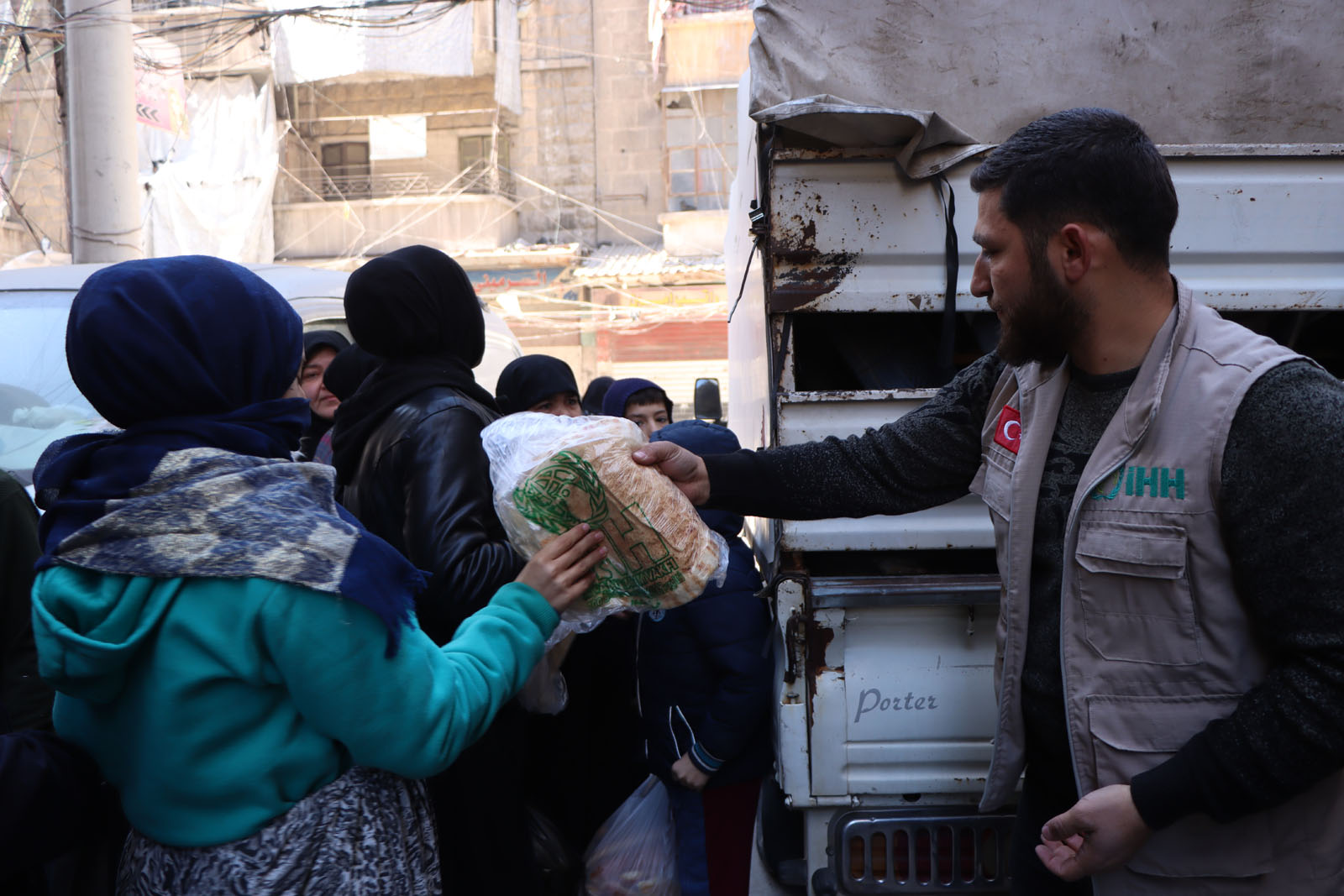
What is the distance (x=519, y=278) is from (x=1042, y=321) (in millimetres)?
17288

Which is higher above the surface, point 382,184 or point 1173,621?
point 382,184

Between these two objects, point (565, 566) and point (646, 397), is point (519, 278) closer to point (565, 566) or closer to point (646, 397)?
point (646, 397)

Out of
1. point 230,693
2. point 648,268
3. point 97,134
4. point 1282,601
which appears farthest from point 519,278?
point 1282,601

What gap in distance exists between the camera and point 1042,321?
1635 mm

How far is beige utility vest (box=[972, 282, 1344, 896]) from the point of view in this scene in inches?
57.2

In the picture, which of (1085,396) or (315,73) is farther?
(315,73)

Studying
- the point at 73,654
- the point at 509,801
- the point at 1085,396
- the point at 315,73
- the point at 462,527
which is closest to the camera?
the point at 73,654

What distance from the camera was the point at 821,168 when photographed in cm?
247

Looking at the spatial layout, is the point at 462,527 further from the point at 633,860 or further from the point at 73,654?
the point at 633,860

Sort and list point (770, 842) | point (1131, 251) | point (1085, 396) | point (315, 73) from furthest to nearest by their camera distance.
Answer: point (315, 73) → point (770, 842) → point (1085, 396) → point (1131, 251)

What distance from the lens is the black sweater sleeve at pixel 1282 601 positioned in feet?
4.44

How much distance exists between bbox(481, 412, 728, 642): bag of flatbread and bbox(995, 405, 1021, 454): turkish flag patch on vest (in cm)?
59

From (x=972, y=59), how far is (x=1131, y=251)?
1563 millimetres

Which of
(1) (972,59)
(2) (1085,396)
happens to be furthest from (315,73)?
(2) (1085,396)
